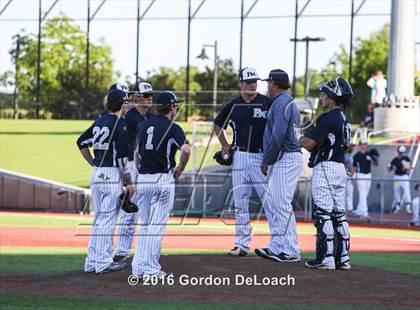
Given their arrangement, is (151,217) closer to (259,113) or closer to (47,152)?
(259,113)

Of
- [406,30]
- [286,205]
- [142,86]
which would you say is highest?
[406,30]

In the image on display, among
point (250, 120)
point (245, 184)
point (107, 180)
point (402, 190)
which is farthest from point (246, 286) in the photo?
point (402, 190)

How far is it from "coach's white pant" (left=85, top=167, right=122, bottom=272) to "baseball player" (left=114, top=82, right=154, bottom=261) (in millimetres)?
934

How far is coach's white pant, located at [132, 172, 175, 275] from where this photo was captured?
10.8 m

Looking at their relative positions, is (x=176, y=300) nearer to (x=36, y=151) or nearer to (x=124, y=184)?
(x=124, y=184)

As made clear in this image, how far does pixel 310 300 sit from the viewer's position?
985 cm

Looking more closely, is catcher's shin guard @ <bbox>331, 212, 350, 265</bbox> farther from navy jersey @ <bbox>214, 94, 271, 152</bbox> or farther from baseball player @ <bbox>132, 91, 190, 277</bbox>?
baseball player @ <bbox>132, 91, 190, 277</bbox>

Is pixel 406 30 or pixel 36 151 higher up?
pixel 406 30

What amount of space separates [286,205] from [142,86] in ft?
8.33

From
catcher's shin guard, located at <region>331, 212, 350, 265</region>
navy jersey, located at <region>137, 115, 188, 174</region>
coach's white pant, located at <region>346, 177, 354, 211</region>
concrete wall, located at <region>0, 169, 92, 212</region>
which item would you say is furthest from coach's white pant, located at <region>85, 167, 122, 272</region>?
coach's white pant, located at <region>346, 177, 354, 211</region>

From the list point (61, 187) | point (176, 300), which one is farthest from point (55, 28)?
point (176, 300)

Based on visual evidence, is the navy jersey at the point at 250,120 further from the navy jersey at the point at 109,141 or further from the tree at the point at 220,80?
the tree at the point at 220,80

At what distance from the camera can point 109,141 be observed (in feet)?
37.2

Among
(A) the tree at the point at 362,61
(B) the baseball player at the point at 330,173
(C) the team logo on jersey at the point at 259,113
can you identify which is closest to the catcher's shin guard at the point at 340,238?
(B) the baseball player at the point at 330,173
